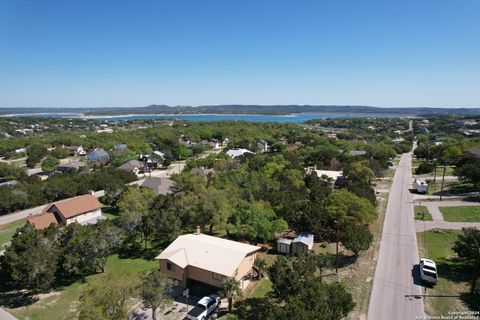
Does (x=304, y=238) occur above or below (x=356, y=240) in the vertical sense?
below

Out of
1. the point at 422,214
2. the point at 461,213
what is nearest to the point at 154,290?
the point at 422,214

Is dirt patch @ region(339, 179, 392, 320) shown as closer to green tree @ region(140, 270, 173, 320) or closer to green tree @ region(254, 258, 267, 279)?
green tree @ region(254, 258, 267, 279)

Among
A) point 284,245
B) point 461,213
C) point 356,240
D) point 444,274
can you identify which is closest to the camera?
point 444,274

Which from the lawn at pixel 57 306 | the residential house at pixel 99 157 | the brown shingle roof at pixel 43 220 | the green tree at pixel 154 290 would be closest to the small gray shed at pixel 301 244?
the lawn at pixel 57 306

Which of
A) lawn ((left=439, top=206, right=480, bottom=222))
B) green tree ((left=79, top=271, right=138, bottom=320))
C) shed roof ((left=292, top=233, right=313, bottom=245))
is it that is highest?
green tree ((left=79, top=271, right=138, bottom=320))

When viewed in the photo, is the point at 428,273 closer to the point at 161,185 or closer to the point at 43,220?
the point at 161,185

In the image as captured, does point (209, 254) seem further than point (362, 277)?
No

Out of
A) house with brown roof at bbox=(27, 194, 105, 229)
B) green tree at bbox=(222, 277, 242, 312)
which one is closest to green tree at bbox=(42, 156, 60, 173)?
house with brown roof at bbox=(27, 194, 105, 229)
